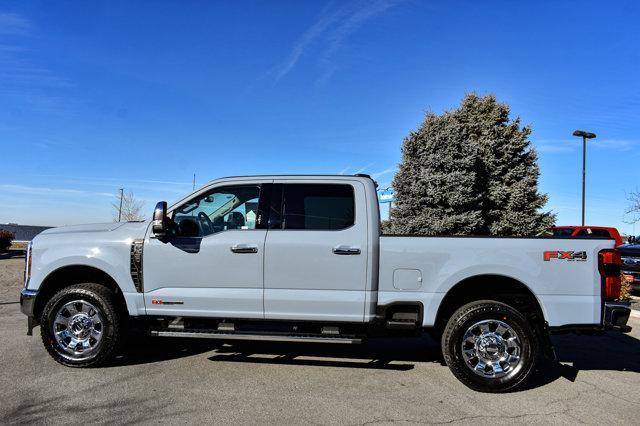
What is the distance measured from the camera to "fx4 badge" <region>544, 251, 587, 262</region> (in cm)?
450

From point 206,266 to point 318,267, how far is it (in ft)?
3.84

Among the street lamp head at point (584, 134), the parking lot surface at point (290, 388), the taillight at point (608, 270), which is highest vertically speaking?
the street lamp head at point (584, 134)

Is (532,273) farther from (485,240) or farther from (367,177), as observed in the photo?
(367,177)

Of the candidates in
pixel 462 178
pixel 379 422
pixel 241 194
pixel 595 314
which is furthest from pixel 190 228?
pixel 462 178

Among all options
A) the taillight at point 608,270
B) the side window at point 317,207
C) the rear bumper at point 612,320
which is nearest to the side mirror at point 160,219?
the side window at point 317,207

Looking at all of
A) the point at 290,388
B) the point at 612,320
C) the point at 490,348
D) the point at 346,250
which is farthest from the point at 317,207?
the point at 612,320

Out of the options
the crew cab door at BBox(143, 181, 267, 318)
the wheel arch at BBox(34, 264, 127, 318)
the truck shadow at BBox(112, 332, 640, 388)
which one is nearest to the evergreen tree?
the truck shadow at BBox(112, 332, 640, 388)

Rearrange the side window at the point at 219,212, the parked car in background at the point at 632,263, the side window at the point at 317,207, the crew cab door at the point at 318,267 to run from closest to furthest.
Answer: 1. the crew cab door at the point at 318,267
2. the side window at the point at 317,207
3. the side window at the point at 219,212
4. the parked car in background at the point at 632,263

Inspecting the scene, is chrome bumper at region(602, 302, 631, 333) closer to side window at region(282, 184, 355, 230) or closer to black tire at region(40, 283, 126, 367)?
side window at region(282, 184, 355, 230)

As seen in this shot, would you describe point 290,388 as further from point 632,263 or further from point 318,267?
point 632,263

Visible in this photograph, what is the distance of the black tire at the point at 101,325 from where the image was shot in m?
4.88

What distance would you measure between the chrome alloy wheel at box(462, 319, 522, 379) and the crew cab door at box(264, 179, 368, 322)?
1135mm

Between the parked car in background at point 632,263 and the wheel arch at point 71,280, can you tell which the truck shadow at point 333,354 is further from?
the parked car in background at point 632,263

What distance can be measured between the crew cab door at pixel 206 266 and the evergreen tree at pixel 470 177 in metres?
10.9
